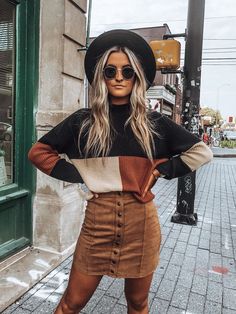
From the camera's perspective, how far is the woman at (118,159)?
1711mm

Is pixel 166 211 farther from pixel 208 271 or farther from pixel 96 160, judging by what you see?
pixel 96 160

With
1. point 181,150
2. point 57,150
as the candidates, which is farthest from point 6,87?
point 181,150

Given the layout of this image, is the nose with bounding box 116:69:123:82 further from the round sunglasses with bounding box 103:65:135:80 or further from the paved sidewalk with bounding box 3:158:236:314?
the paved sidewalk with bounding box 3:158:236:314

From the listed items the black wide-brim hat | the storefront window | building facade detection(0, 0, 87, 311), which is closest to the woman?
the black wide-brim hat

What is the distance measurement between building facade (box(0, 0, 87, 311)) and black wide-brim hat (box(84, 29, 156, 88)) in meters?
1.71

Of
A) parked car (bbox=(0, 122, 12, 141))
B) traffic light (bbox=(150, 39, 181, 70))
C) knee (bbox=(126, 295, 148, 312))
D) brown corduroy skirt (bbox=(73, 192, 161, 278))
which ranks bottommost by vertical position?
knee (bbox=(126, 295, 148, 312))

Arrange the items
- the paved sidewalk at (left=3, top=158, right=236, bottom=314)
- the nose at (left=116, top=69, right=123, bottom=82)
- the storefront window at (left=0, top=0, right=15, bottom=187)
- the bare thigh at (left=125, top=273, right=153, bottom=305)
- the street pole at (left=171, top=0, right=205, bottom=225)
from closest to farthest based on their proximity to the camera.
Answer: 1. the nose at (left=116, top=69, right=123, bottom=82)
2. the bare thigh at (left=125, top=273, right=153, bottom=305)
3. the paved sidewalk at (left=3, top=158, right=236, bottom=314)
4. the storefront window at (left=0, top=0, right=15, bottom=187)
5. the street pole at (left=171, top=0, right=205, bottom=225)

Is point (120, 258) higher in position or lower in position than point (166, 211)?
higher

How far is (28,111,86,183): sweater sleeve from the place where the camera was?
5.85 ft

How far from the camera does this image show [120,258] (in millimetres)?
1759

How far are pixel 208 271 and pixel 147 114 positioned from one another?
2.39m

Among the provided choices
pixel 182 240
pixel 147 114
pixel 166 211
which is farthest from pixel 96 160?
pixel 166 211

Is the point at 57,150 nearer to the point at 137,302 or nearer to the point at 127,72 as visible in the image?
the point at 127,72

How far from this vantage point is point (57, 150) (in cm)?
183
